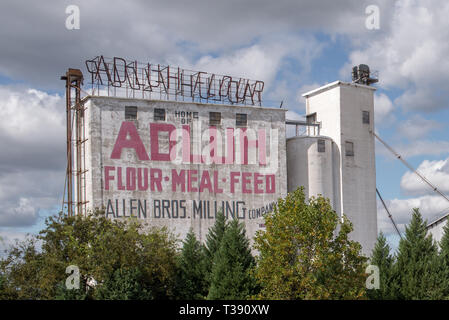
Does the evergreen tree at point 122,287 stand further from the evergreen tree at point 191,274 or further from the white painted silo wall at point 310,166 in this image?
the white painted silo wall at point 310,166

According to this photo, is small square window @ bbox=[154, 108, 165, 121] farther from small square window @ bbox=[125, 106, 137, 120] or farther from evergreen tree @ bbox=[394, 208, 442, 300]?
evergreen tree @ bbox=[394, 208, 442, 300]

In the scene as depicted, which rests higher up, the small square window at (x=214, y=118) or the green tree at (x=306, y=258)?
the small square window at (x=214, y=118)

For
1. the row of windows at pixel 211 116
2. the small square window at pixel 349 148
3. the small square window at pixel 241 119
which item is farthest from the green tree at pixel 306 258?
the small square window at pixel 349 148

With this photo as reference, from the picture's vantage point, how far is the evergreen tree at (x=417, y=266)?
56344mm

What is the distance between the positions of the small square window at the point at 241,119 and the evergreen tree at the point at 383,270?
2580cm

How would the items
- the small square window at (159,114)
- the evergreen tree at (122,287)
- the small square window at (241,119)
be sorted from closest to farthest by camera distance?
the evergreen tree at (122,287) → the small square window at (159,114) → the small square window at (241,119)

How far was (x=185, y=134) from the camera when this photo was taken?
78.7 metres

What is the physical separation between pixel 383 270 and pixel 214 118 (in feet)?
98.6

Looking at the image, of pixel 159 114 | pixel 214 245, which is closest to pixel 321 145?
pixel 159 114

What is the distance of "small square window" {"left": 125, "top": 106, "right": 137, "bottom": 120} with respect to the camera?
250 ft

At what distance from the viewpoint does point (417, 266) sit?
57.0m

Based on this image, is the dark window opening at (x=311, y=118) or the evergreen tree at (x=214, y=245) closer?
the evergreen tree at (x=214, y=245)
